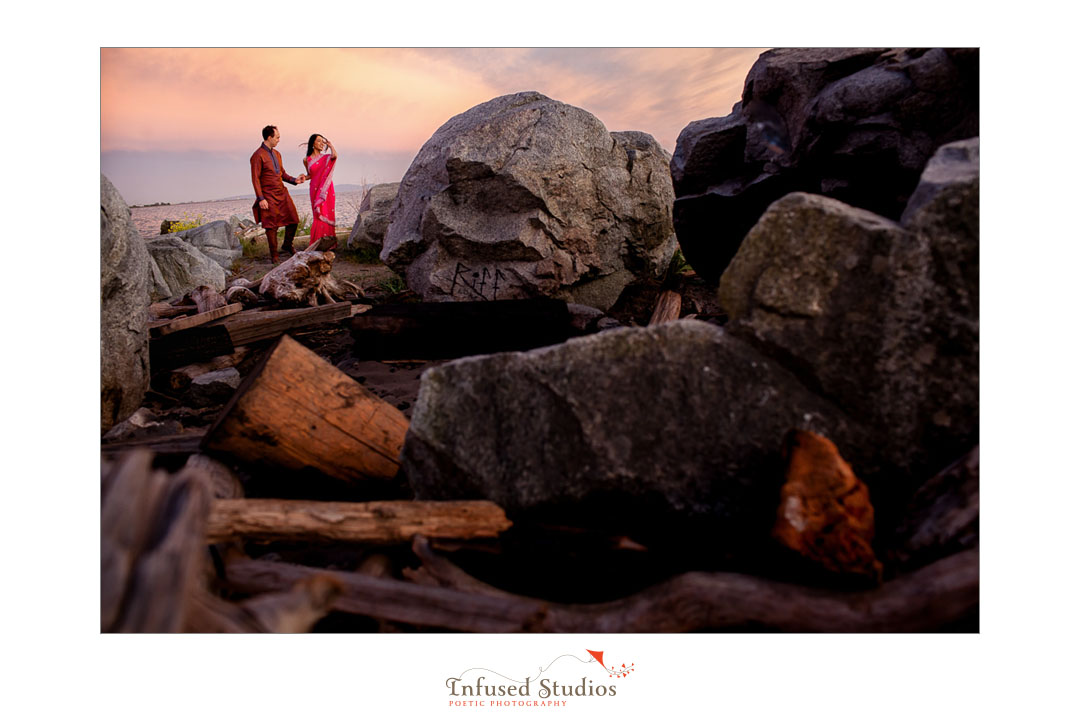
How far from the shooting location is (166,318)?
5.82 meters

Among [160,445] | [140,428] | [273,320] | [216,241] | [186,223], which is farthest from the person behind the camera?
[186,223]

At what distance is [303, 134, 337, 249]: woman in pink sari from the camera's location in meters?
8.89

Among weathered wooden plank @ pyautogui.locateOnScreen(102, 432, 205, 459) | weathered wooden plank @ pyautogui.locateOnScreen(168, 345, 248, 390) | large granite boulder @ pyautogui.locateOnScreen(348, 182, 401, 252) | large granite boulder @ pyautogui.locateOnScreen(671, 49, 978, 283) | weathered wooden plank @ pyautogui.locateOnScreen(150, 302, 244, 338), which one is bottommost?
weathered wooden plank @ pyautogui.locateOnScreen(102, 432, 205, 459)

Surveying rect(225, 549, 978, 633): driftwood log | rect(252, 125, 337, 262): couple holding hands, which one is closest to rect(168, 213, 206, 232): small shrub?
rect(252, 125, 337, 262): couple holding hands

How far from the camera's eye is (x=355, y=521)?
221 cm

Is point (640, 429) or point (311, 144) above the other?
point (311, 144)

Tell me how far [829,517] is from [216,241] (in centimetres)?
1126

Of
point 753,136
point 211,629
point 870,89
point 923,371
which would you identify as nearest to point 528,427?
point 211,629

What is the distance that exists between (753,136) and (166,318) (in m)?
5.31

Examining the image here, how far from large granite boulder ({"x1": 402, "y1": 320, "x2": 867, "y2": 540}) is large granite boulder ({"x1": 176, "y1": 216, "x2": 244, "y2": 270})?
9386 millimetres

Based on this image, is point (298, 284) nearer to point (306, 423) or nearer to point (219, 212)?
point (306, 423)

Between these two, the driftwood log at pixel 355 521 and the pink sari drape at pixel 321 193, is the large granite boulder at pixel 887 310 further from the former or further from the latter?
the pink sari drape at pixel 321 193

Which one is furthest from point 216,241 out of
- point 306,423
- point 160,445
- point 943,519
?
point 943,519
